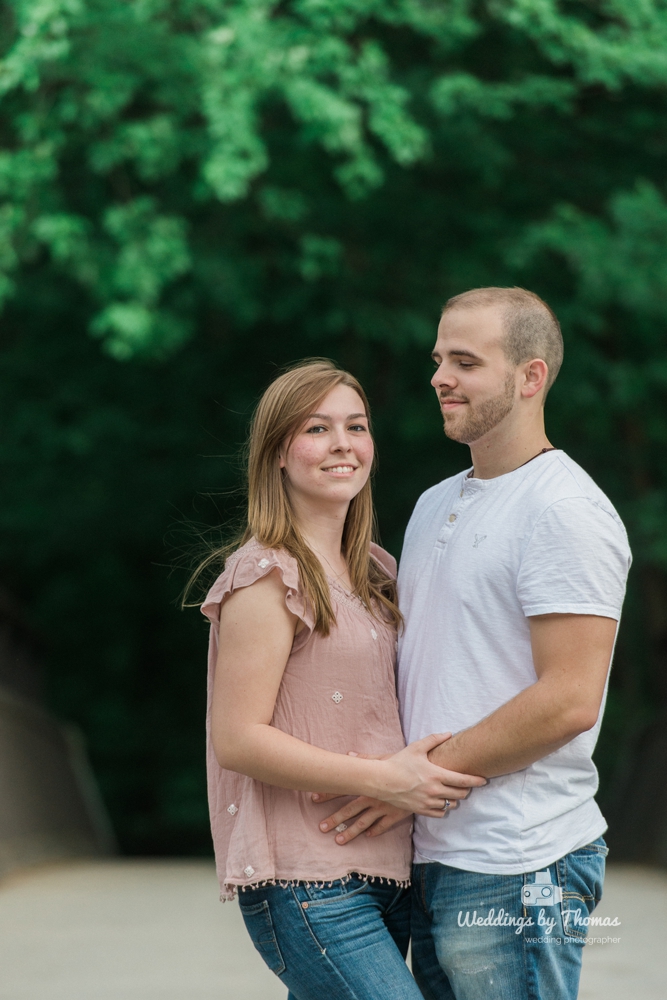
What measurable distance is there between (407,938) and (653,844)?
6487 mm

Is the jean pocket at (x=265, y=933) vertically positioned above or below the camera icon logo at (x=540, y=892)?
below

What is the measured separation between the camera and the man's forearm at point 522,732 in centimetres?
207

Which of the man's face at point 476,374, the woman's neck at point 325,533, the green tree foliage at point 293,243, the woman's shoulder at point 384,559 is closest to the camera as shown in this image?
the man's face at point 476,374

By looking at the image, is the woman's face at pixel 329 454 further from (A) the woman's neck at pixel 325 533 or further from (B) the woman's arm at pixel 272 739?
(B) the woman's arm at pixel 272 739

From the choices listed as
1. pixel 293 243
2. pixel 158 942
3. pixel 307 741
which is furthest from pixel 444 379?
pixel 293 243

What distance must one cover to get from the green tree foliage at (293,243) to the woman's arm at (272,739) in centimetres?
202

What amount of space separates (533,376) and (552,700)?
680 mm

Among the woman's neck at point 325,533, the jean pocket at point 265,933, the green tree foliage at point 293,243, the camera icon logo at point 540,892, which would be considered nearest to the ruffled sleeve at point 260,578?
the woman's neck at point 325,533

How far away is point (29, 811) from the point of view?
8.58 m

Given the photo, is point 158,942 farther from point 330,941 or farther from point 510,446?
point 510,446

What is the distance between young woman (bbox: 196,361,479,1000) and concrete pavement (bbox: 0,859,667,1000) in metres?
2.56

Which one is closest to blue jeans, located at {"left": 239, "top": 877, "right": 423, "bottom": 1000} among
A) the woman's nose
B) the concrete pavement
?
the woman's nose

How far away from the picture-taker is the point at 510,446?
7.73 feet

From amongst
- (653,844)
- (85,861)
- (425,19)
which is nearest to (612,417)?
(653,844)
